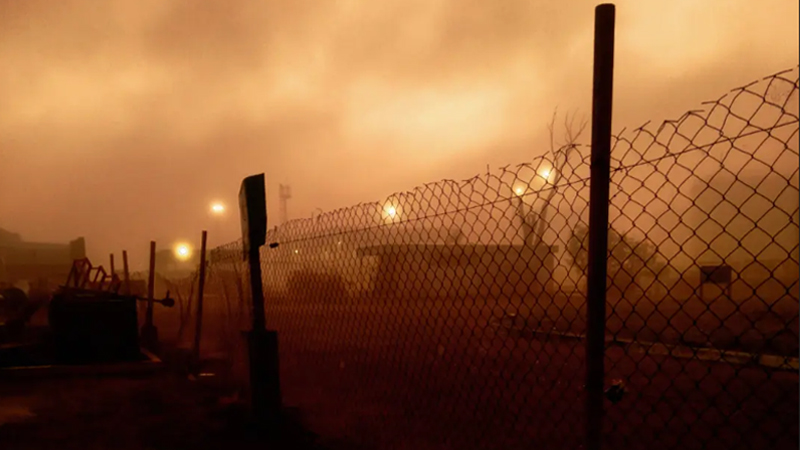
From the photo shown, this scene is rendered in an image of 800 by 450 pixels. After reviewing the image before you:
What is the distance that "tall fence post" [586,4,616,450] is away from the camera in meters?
1.68

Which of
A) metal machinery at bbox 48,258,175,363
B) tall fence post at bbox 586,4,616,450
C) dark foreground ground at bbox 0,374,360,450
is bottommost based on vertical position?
dark foreground ground at bbox 0,374,360,450

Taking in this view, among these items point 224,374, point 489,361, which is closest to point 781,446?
point 489,361

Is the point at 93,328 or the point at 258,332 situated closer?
the point at 258,332

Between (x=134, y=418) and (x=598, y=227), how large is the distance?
5.37 meters

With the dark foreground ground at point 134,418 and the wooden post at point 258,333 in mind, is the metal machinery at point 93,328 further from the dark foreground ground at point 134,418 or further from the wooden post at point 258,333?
the wooden post at point 258,333

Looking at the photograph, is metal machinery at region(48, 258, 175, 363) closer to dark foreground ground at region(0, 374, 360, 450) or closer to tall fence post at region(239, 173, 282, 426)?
dark foreground ground at region(0, 374, 360, 450)

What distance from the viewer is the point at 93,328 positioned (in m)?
8.41

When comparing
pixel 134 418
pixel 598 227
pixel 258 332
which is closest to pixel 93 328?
pixel 134 418

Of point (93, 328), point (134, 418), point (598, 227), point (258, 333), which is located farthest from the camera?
point (93, 328)

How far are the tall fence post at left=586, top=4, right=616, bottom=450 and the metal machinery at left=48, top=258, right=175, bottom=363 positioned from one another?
805 cm

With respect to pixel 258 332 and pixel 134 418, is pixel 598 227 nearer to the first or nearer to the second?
pixel 258 332

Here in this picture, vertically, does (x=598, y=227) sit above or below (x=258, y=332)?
above

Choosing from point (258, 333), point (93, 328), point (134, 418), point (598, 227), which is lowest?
point (134, 418)

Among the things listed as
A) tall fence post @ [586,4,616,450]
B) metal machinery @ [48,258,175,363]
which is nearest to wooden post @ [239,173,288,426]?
tall fence post @ [586,4,616,450]
